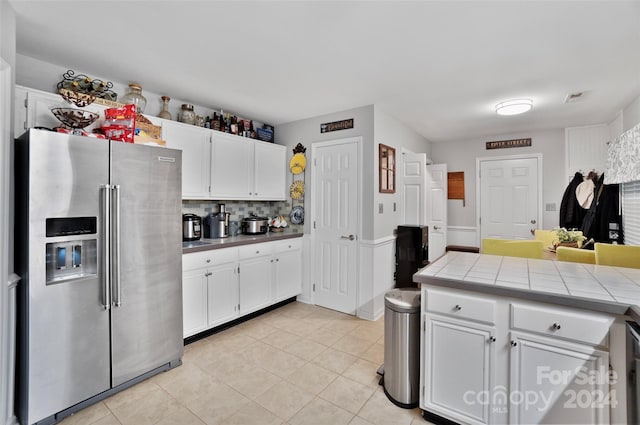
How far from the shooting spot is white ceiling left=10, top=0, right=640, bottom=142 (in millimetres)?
1769

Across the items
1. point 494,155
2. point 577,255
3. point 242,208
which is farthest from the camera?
point 494,155

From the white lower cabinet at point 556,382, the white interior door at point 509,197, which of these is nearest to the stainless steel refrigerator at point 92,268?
the white lower cabinet at point 556,382

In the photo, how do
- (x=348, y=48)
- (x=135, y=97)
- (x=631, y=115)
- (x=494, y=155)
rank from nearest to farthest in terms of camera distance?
1. (x=348, y=48)
2. (x=135, y=97)
3. (x=631, y=115)
4. (x=494, y=155)

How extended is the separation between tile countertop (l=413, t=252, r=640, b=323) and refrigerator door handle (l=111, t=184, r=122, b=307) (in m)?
2.03

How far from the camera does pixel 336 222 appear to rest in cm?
371

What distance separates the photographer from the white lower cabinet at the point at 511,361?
1.38 metres

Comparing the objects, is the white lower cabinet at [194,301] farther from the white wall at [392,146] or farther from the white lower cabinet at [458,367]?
the white lower cabinet at [458,367]

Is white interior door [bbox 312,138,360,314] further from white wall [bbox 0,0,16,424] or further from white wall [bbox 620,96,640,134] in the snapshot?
white wall [bbox 620,96,640,134]

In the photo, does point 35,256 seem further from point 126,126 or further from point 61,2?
point 61,2

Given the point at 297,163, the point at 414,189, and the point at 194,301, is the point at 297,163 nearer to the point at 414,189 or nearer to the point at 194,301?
the point at 414,189

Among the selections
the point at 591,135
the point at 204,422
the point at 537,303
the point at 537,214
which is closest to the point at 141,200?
the point at 204,422

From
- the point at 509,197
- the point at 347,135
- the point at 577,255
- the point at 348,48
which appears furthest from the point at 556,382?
the point at 509,197

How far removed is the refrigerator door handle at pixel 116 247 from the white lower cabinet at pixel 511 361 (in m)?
2.08

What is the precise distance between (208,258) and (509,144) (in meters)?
5.05
